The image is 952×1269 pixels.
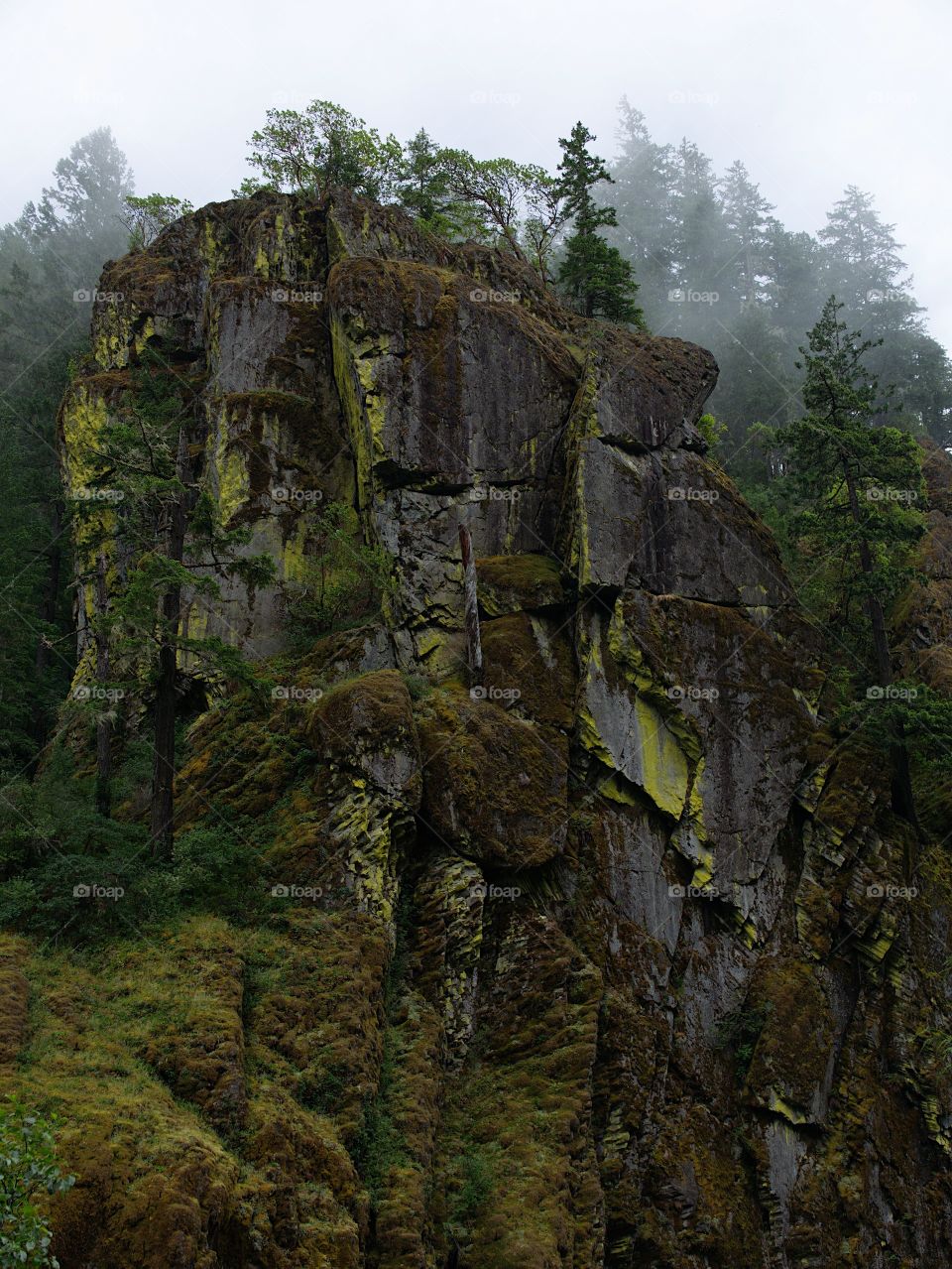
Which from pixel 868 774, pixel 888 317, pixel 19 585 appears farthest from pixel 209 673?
pixel 888 317

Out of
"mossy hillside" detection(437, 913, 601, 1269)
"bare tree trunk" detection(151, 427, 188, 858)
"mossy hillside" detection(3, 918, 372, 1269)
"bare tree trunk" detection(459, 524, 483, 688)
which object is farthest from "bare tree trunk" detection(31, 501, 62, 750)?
"mossy hillside" detection(437, 913, 601, 1269)

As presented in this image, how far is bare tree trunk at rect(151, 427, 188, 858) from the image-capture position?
15750mm

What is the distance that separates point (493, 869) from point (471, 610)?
6.11 meters

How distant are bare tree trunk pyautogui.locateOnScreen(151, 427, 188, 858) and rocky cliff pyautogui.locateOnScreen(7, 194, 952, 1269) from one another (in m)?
1.80

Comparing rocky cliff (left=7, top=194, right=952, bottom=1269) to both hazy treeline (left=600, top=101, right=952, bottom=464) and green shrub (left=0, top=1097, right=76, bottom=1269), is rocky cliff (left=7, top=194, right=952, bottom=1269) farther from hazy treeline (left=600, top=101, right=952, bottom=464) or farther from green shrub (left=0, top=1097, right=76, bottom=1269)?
hazy treeline (left=600, top=101, right=952, bottom=464)

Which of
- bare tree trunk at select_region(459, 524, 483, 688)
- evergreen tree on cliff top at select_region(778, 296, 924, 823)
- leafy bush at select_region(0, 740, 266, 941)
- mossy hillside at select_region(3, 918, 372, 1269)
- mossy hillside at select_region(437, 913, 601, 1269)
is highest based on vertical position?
evergreen tree on cliff top at select_region(778, 296, 924, 823)

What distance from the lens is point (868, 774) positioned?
2230 centimetres

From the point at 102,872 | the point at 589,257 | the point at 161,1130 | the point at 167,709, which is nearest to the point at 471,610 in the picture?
the point at 167,709

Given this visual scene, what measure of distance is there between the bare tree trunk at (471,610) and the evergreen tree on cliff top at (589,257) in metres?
12.4

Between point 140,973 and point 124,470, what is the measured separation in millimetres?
8226

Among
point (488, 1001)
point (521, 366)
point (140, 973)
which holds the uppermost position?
point (521, 366)

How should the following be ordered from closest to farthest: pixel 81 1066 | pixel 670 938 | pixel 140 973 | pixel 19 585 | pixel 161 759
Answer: pixel 81 1066 → pixel 140 973 → pixel 161 759 → pixel 670 938 → pixel 19 585

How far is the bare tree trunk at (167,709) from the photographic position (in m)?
15.8

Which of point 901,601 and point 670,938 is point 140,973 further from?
point 901,601
